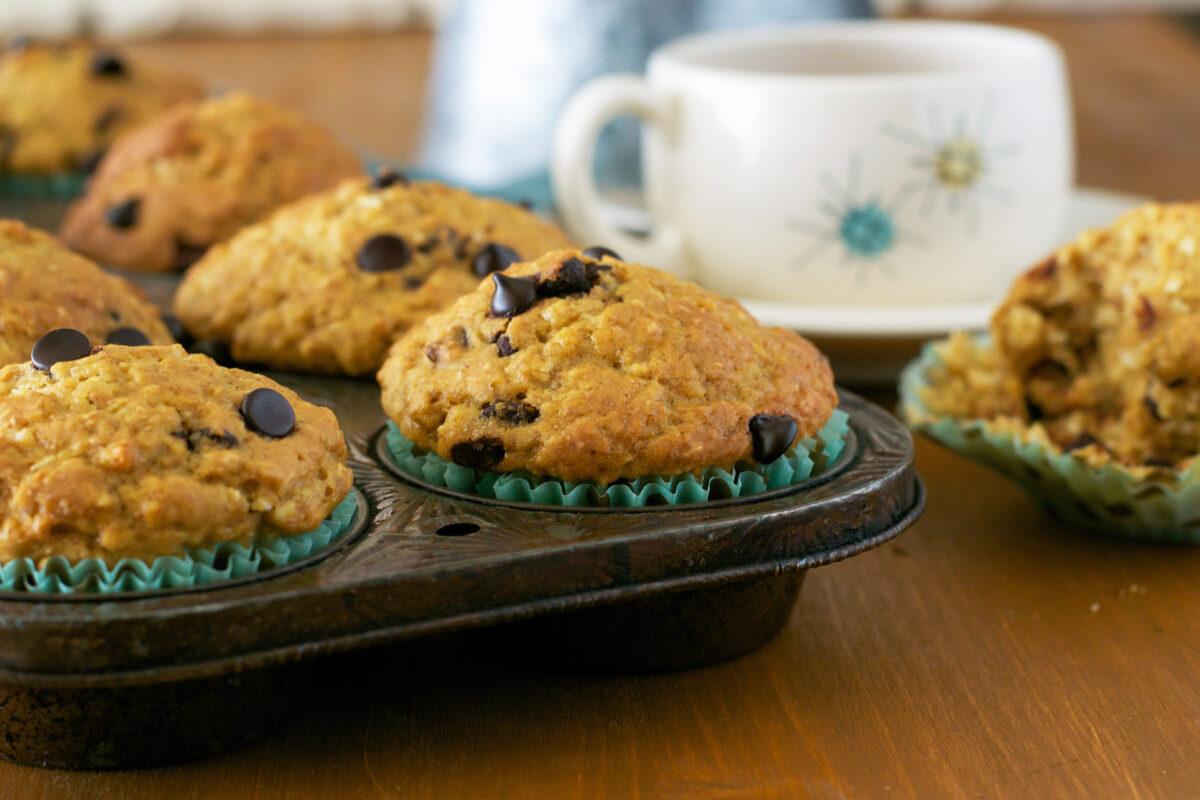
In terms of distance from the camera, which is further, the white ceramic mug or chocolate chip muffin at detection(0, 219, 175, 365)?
the white ceramic mug

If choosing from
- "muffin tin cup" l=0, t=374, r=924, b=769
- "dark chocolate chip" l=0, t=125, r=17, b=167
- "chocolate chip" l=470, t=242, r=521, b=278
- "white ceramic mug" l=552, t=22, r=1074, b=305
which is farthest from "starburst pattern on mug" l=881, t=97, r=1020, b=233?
"dark chocolate chip" l=0, t=125, r=17, b=167

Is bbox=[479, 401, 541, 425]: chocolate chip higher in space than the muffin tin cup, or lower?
higher

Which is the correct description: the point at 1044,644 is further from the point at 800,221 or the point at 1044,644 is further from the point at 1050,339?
the point at 800,221

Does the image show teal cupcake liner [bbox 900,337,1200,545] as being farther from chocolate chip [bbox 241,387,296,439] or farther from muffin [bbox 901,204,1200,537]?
chocolate chip [bbox 241,387,296,439]

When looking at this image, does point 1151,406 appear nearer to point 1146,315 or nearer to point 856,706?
point 1146,315

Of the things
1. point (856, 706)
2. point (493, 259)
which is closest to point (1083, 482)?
point (856, 706)

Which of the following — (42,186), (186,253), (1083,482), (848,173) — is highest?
(848,173)

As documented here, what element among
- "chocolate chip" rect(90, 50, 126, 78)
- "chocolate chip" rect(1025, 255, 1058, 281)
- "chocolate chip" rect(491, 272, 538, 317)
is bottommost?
"chocolate chip" rect(90, 50, 126, 78)

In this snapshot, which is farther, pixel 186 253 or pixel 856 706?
pixel 186 253
